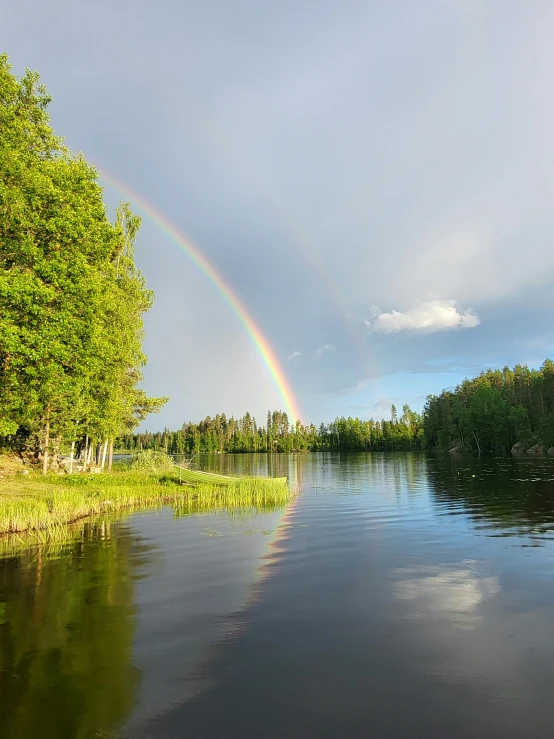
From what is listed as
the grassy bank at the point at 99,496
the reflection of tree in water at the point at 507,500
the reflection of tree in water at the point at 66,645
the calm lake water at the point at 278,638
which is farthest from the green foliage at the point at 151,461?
the reflection of tree in water at the point at 66,645

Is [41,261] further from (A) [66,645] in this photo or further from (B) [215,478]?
(B) [215,478]

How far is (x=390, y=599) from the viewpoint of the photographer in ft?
41.0

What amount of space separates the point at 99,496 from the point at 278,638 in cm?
2321

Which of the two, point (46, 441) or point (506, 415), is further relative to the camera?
point (506, 415)

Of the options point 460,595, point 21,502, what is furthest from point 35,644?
point 21,502

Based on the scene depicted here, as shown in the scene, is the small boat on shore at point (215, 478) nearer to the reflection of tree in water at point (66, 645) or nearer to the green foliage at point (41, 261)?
the green foliage at point (41, 261)

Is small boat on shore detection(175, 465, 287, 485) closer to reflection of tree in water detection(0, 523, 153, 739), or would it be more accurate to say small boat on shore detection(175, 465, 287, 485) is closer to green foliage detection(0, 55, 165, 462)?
green foliage detection(0, 55, 165, 462)

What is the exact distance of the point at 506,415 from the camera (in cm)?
13225

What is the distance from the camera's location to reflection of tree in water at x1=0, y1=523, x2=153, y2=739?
700 cm

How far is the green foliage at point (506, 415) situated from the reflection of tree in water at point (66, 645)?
11775 cm

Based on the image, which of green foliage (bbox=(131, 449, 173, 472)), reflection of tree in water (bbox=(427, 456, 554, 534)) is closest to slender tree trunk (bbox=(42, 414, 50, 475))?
green foliage (bbox=(131, 449, 173, 472))

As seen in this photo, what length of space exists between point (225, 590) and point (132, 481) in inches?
1089

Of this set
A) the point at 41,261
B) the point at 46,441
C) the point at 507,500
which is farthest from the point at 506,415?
the point at 41,261

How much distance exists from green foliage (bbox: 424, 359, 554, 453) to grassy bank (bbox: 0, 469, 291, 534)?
99560 mm
